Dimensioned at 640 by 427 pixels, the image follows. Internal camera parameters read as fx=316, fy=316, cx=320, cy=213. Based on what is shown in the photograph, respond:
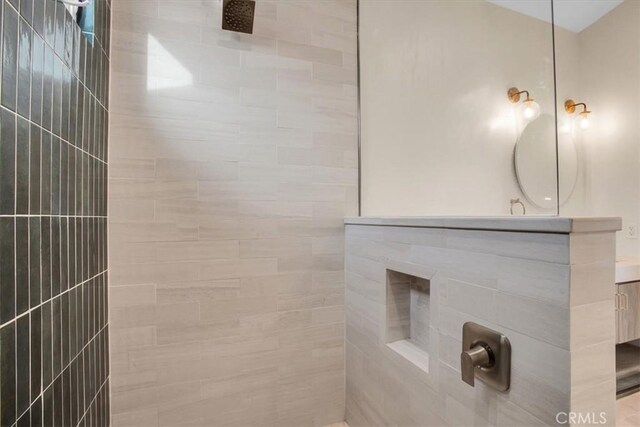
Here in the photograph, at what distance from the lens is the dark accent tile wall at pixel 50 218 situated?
0.61 meters

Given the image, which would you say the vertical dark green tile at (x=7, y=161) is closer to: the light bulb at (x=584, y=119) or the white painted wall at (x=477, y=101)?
the white painted wall at (x=477, y=101)

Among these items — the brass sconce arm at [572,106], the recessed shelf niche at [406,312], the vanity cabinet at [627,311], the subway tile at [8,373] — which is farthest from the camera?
the brass sconce arm at [572,106]

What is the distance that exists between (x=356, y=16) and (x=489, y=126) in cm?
108

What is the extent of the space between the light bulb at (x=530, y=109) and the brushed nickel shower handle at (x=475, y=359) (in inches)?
70.0

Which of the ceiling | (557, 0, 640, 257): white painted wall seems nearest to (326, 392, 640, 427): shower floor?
(557, 0, 640, 257): white painted wall

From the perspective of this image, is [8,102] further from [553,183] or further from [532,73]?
[532,73]

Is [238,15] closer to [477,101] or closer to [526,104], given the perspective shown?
[477,101]

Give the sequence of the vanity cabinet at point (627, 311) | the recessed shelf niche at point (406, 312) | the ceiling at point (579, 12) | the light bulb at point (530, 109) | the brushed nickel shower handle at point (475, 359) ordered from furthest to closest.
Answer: the ceiling at point (579, 12), the light bulb at point (530, 109), the vanity cabinet at point (627, 311), the recessed shelf niche at point (406, 312), the brushed nickel shower handle at point (475, 359)

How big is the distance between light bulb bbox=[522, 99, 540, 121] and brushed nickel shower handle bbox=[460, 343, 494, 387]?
70.0 inches

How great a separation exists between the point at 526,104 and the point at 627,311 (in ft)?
4.36

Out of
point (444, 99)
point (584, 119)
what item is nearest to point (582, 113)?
point (584, 119)

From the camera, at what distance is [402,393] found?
3.91 feet

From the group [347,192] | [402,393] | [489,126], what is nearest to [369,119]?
[347,192]

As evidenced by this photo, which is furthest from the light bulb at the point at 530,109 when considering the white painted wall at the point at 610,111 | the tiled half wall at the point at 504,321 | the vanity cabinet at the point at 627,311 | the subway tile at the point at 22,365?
the subway tile at the point at 22,365
